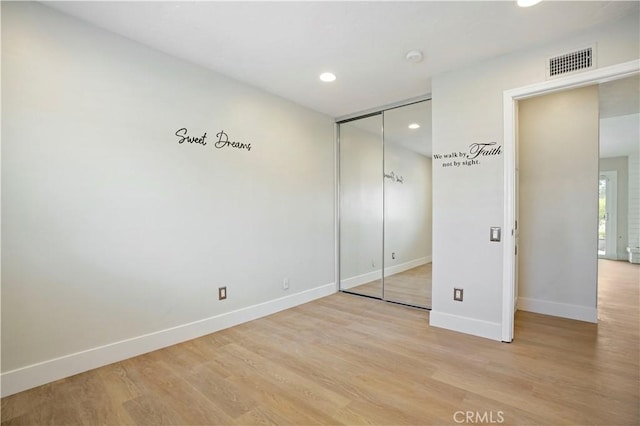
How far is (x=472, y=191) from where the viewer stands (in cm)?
299

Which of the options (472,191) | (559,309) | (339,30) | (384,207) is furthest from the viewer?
(384,207)

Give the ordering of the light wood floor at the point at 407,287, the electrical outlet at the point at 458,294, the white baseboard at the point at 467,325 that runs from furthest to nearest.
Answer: the light wood floor at the point at 407,287
the electrical outlet at the point at 458,294
the white baseboard at the point at 467,325

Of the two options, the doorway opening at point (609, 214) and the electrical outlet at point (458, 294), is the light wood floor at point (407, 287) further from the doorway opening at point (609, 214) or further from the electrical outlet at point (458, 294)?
the doorway opening at point (609, 214)

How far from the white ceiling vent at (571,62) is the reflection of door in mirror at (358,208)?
7.59ft

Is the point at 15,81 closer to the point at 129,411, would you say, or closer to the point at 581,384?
the point at 129,411

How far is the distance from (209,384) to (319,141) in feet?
10.8

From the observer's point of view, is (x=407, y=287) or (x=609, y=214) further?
(x=609, y=214)

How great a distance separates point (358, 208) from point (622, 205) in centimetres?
749

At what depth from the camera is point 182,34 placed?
96.9 inches

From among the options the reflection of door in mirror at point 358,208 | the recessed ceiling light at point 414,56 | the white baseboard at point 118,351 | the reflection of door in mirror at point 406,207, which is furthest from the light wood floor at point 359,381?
the recessed ceiling light at point 414,56

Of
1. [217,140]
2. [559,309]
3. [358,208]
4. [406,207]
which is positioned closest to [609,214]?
[559,309]

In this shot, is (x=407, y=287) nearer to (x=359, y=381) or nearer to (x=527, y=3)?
(x=359, y=381)

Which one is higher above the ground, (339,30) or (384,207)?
(339,30)

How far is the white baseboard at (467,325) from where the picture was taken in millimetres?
2832
